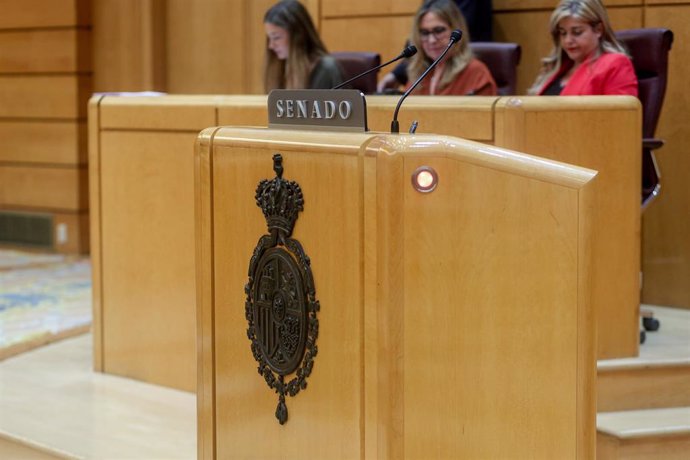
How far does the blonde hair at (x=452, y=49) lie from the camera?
3888 millimetres

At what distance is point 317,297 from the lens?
6.90 ft

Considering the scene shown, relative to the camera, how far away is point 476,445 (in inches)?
79.4

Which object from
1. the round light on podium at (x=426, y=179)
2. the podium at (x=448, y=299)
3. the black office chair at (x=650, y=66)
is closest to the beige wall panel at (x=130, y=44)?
the black office chair at (x=650, y=66)

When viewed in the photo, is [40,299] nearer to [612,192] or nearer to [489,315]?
[612,192]

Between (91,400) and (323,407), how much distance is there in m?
1.48

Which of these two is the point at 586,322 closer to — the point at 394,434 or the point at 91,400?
the point at 394,434

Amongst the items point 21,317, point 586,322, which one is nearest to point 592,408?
point 586,322

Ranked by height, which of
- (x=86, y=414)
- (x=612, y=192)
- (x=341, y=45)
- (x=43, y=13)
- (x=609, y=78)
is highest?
(x=43, y=13)

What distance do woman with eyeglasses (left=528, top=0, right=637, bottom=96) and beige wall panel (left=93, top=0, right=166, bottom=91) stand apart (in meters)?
3.37

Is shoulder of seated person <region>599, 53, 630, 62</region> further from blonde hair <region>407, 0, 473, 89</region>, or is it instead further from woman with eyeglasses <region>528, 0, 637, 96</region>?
blonde hair <region>407, 0, 473, 89</region>

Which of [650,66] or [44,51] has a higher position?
[44,51]

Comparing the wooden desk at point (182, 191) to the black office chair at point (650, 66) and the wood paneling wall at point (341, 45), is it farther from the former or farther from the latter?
the wood paneling wall at point (341, 45)

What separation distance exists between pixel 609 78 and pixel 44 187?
165 inches

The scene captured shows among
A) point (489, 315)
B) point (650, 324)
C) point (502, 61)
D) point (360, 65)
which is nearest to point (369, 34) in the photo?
point (360, 65)
